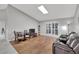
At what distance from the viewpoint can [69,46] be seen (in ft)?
9.77

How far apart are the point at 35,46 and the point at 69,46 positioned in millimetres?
852

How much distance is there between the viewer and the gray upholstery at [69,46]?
2856 millimetres

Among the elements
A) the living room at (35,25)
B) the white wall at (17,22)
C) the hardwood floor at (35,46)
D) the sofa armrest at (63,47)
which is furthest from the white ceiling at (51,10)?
the sofa armrest at (63,47)

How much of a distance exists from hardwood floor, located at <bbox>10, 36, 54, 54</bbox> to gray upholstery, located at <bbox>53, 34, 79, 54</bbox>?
0.16 metres

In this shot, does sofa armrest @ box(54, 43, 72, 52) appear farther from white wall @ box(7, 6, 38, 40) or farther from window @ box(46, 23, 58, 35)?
white wall @ box(7, 6, 38, 40)

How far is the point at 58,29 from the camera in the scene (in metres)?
3.15

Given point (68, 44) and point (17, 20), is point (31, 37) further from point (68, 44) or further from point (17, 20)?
point (68, 44)

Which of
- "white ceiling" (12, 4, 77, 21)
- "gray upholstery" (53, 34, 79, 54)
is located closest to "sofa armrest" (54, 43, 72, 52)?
"gray upholstery" (53, 34, 79, 54)

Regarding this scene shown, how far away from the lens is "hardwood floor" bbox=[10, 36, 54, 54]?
3.04m

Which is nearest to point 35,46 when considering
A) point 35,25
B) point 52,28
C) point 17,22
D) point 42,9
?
point 35,25

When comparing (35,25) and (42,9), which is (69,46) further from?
(42,9)

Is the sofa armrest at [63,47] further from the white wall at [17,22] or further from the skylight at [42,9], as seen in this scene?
the skylight at [42,9]
